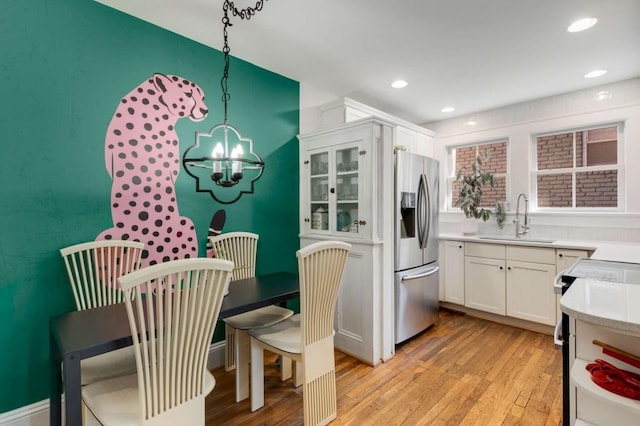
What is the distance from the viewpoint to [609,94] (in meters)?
3.29

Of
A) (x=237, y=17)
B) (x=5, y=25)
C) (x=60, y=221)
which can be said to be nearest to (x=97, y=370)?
(x=60, y=221)

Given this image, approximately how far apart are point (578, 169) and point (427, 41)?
2526mm

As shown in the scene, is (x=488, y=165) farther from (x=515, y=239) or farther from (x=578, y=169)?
(x=515, y=239)

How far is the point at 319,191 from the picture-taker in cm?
322

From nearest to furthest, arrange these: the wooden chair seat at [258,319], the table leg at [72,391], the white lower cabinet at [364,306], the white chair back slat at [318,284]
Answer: the table leg at [72,391] → the white chair back slat at [318,284] → the wooden chair seat at [258,319] → the white lower cabinet at [364,306]

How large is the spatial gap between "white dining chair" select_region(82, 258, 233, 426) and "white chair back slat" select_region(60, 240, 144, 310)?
66 cm

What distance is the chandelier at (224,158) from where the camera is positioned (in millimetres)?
1922

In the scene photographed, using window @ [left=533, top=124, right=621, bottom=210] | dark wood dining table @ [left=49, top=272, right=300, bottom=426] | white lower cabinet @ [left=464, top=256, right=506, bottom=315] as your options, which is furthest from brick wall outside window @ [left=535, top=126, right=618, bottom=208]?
dark wood dining table @ [left=49, top=272, right=300, bottom=426]

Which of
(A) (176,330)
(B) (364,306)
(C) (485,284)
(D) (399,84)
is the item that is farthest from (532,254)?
(A) (176,330)

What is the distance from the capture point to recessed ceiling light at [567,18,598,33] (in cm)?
218

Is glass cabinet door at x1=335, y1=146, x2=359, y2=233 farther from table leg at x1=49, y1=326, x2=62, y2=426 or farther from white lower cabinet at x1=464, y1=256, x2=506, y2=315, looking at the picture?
table leg at x1=49, y1=326, x2=62, y2=426

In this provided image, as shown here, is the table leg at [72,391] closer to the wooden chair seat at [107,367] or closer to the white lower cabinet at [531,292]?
the wooden chair seat at [107,367]

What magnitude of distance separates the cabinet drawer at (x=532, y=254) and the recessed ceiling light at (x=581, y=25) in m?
1.99

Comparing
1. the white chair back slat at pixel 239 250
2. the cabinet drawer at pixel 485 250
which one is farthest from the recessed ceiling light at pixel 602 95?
the white chair back slat at pixel 239 250
